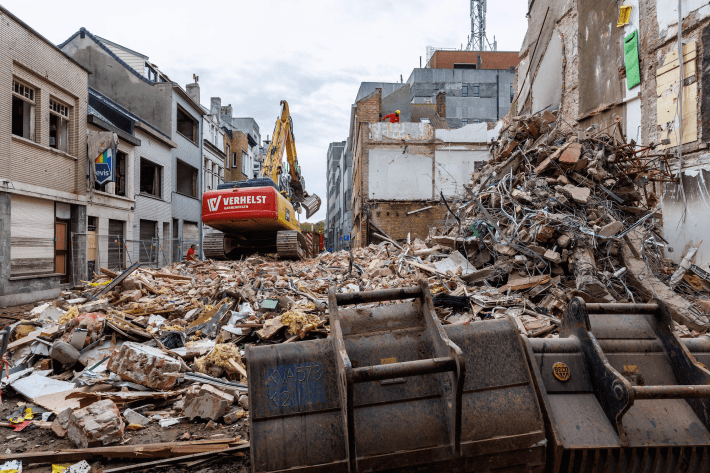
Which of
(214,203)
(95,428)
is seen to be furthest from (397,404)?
(214,203)

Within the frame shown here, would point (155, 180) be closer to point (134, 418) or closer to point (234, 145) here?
point (234, 145)

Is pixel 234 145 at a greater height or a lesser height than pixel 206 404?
greater

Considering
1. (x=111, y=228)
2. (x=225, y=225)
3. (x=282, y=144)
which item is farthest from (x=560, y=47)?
(x=111, y=228)

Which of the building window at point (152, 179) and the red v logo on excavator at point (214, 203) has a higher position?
the building window at point (152, 179)

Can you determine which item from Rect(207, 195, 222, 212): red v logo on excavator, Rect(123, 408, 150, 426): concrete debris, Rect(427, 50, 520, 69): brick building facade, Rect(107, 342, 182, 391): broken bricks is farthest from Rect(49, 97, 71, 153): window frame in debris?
Rect(427, 50, 520, 69): brick building facade

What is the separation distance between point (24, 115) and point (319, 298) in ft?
43.0

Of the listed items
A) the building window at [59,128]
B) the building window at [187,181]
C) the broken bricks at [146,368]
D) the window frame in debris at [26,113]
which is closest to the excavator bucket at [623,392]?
the broken bricks at [146,368]

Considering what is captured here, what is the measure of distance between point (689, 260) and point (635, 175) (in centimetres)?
222

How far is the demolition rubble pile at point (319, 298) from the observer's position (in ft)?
12.8

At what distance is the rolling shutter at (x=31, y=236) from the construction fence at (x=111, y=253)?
124 cm

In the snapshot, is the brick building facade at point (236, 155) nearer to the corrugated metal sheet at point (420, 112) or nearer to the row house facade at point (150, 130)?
A: the row house facade at point (150, 130)

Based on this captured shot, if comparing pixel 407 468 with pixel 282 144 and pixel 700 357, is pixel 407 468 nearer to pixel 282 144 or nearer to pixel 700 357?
pixel 700 357

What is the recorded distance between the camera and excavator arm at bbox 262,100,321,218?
1741 cm

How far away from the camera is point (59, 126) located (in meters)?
15.0
